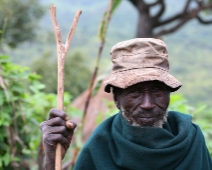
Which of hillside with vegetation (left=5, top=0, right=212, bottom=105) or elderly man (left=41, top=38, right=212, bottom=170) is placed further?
hillside with vegetation (left=5, top=0, right=212, bottom=105)

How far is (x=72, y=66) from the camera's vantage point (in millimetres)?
13547

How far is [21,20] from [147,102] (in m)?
13.6

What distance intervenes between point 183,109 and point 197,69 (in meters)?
21.4

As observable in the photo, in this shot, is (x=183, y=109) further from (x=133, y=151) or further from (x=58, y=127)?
(x=58, y=127)

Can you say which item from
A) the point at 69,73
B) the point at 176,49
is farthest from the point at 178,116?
the point at 176,49

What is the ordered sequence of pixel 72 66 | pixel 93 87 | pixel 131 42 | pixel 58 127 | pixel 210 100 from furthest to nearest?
pixel 210 100 → pixel 72 66 → pixel 93 87 → pixel 131 42 → pixel 58 127

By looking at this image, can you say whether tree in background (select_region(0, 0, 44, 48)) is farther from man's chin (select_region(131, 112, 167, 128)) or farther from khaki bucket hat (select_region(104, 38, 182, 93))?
man's chin (select_region(131, 112, 167, 128))

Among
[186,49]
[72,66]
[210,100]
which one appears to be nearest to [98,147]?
[72,66]

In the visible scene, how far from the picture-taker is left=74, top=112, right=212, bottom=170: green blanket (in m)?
2.16

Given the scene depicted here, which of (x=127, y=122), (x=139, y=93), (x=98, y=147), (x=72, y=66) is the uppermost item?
(x=139, y=93)

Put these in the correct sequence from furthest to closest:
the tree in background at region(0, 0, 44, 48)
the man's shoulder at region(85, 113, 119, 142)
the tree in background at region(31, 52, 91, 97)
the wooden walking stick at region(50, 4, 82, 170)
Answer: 1. the tree in background at region(0, 0, 44, 48)
2. the tree in background at region(31, 52, 91, 97)
3. the man's shoulder at region(85, 113, 119, 142)
4. the wooden walking stick at region(50, 4, 82, 170)

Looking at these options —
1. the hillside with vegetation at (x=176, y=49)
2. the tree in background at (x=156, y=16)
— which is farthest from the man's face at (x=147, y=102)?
the hillside with vegetation at (x=176, y=49)

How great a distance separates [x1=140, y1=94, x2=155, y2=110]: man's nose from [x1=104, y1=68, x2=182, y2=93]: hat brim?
0.10 m

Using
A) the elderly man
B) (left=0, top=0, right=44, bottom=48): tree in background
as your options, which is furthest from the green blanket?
(left=0, top=0, right=44, bottom=48): tree in background
